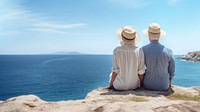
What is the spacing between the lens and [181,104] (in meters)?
5.09

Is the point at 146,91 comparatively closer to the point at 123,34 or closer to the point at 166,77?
the point at 166,77

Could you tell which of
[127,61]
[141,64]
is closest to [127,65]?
[127,61]

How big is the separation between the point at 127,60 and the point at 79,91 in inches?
2121

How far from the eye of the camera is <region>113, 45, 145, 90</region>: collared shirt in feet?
23.5

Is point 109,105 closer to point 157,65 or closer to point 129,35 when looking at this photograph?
point 129,35

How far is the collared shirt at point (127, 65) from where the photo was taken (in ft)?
23.5

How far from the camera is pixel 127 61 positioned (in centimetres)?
725

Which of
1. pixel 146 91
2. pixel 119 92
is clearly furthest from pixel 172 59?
pixel 119 92

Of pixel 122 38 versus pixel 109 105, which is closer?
pixel 109 105

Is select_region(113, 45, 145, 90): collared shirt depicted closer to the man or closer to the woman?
the woman

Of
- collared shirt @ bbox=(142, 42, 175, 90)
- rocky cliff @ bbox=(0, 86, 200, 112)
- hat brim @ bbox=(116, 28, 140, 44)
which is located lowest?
rocky cliff @ bbox=(0, 86, 200, 112)

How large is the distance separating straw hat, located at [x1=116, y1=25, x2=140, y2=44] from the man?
0.46 m

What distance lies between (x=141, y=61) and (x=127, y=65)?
44 cm

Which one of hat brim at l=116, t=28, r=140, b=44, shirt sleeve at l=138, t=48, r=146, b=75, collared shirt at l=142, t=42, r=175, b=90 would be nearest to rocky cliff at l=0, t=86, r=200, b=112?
collared shirt at l=142, t=42, r=175, b=90
